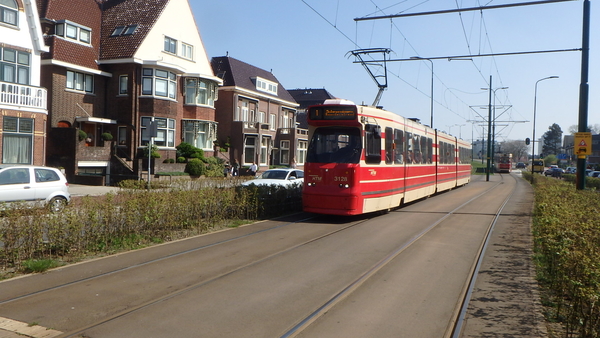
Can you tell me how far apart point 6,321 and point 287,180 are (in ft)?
53.4

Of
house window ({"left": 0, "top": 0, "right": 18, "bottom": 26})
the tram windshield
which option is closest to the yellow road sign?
the tram windshield

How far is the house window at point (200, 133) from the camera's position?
36812 millimetres

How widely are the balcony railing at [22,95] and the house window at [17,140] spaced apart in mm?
794

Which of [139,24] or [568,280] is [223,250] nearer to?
[568,280]

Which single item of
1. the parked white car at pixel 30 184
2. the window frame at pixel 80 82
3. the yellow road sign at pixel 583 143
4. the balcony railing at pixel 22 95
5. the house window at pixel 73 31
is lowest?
the parked white car at pixel 30 184

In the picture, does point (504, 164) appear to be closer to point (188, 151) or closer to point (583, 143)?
point (188, 151)

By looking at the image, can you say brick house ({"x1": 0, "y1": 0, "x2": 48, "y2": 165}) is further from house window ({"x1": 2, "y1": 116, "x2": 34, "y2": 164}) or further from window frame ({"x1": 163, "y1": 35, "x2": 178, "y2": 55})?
window frame ({"x1": 163, "y1": 35, "x2": 178, "y2": 55})

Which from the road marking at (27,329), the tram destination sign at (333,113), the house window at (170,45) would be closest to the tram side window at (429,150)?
the tram destination sign at (333,113)

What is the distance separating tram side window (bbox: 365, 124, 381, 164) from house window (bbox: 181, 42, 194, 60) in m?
26.2

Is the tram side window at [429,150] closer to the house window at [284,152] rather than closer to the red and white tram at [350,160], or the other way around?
the red and white tram at [350,160]

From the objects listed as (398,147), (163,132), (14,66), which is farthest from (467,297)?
(163,132)

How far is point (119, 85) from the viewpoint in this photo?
3347cm

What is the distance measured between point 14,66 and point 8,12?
2.63 metres

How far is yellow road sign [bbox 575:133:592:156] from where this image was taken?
1802cm
